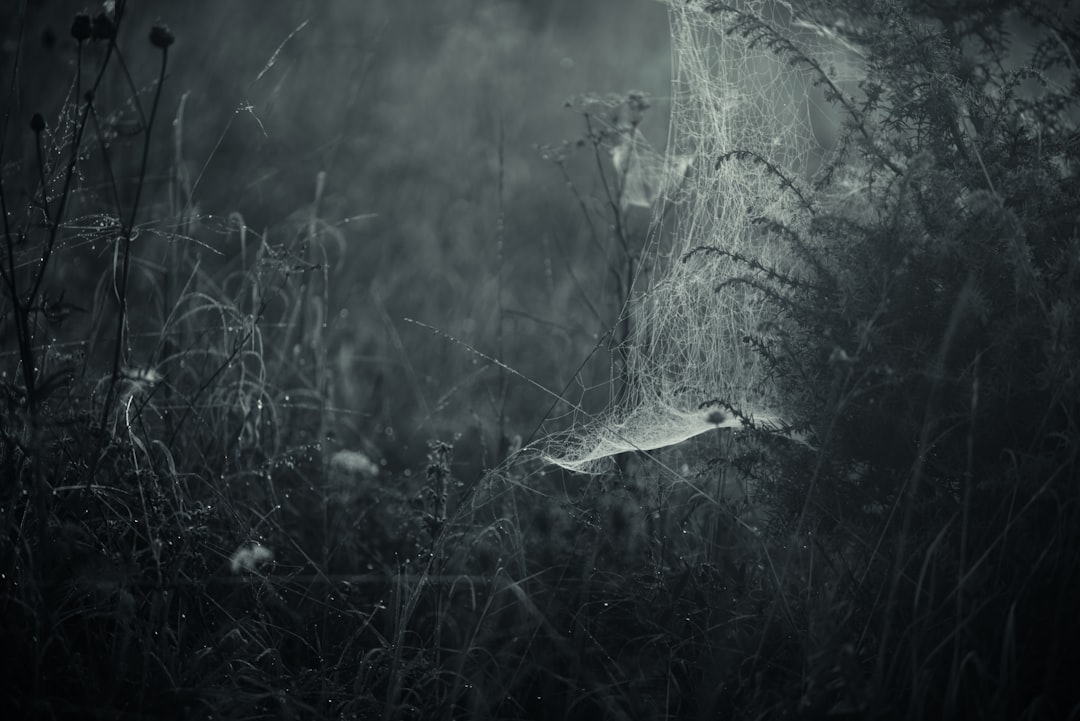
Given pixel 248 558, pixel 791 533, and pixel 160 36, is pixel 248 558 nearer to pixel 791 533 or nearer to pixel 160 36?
pixel 160 36

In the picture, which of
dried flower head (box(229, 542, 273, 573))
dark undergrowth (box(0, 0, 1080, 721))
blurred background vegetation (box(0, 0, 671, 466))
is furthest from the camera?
blurred background vegetation (box(0, 0, 671, 466))

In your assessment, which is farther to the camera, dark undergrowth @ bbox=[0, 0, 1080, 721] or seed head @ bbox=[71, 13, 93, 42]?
seed head @ bbox=[71, 13, 93, 42]

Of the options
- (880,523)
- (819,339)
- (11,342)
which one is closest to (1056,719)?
(880,523)

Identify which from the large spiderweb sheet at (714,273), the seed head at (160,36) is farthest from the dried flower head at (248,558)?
the seed head at (160,36)

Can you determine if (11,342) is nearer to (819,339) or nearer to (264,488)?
(264,488)

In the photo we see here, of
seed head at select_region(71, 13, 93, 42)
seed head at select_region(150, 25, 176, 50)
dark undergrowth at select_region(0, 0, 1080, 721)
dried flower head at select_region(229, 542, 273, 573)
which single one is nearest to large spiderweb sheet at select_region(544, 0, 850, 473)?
dark undergrowth at select_region(0, 0, 1080, 721)

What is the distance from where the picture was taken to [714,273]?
2.25 meters

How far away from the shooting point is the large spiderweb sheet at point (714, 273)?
7.15 feet

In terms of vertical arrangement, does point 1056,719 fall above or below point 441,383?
above

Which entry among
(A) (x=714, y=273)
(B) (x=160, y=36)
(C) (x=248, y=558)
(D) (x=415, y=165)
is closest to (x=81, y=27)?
(B) (x=160, y=36)

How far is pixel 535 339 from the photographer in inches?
160

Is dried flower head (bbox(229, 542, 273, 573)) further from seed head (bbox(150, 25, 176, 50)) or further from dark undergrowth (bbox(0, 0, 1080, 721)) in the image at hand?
seed head (bbox(150, 25, 176, 50))

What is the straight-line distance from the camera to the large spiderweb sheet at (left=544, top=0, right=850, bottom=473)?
2.18 m

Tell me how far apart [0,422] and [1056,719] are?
244 centimetres
